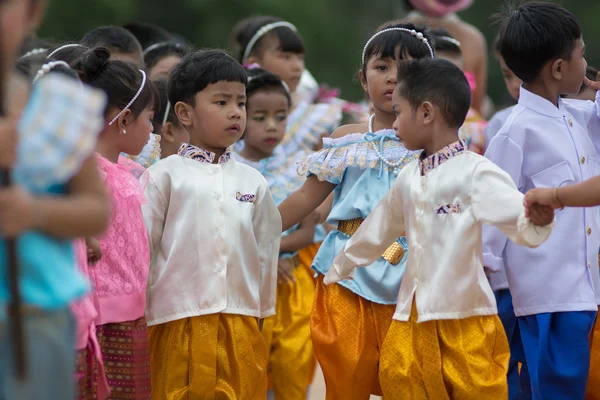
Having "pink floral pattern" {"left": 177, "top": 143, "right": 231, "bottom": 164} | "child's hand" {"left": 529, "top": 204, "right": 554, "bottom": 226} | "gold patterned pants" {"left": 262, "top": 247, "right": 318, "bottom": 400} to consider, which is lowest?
"gold patterned pants" {"left": 262, "top": 247, "right": 318, "bottom": 400}

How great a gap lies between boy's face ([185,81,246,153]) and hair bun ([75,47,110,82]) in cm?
41

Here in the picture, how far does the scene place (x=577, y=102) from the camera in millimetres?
5121

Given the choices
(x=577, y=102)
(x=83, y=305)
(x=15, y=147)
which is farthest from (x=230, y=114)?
(x=15, y=147)

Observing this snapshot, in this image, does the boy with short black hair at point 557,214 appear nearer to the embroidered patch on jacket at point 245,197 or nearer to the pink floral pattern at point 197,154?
the embroidered patch on jacket at point 245,197

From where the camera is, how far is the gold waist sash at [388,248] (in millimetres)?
4668

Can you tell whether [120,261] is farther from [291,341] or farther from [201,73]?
[291,341]

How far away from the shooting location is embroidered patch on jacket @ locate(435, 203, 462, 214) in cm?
408

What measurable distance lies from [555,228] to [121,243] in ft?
5.75

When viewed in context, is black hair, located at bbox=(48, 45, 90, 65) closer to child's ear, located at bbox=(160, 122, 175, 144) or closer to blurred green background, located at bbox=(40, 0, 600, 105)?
child's ear, located at bbox=(160, 122, 175, 144)

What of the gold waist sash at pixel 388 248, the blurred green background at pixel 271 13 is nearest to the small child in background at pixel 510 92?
the gold waist sash at pixel 388 248

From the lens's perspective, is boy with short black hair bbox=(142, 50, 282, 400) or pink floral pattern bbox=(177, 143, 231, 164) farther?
pink floral pattern bbox=(177, 143, 231, 164)

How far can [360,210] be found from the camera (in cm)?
468

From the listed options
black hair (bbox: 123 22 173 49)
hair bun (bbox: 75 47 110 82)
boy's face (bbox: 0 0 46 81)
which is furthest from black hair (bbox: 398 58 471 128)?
black hair (bbox: 123 22 173 49)

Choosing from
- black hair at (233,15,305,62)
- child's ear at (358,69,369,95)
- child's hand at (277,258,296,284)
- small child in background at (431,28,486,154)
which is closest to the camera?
child's ear at (358,69,369,95)
